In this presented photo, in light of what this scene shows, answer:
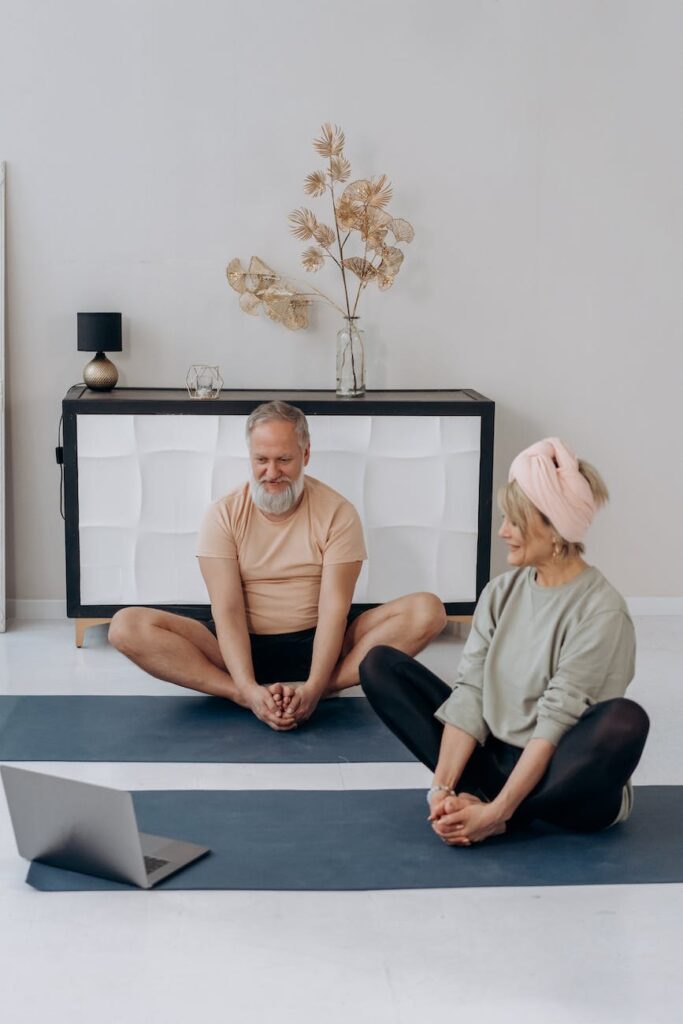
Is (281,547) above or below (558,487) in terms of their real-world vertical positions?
below

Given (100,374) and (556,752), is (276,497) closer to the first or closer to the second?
(100,374)

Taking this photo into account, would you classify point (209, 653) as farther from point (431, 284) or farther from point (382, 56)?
point (382, 56)

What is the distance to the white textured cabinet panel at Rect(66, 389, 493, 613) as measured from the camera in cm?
475

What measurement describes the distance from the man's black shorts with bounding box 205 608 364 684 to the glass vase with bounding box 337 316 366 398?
46.3 inches

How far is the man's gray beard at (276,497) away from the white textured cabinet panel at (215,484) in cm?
75

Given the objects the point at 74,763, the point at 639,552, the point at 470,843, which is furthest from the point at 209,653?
the point at 639,552

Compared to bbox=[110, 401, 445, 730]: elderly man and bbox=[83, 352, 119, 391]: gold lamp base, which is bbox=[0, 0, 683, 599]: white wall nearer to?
bbox=[83, 352, 119, 391]: gold lamp base

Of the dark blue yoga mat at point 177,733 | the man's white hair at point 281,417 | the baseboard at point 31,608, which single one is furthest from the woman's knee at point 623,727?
the baseboard at point 31,608

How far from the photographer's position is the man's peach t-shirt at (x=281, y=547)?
13.4 feet

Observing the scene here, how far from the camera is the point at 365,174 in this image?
5.04 meters

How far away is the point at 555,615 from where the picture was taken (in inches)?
119

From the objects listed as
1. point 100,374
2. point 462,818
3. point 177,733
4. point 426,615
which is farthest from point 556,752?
point 100,374

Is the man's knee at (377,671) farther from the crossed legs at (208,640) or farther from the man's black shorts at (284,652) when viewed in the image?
the man's black shorts at (284,652)

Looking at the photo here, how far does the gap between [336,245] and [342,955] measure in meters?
3.09
